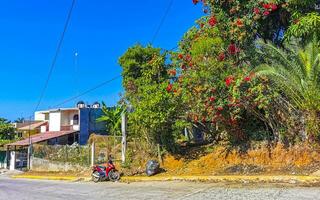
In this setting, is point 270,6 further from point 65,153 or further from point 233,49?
point 65,153

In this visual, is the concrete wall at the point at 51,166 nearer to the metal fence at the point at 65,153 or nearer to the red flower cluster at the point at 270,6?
the metal fence at the point at 65,153

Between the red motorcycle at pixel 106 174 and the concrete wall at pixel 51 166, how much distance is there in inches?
235

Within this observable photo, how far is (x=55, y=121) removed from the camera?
56562mm

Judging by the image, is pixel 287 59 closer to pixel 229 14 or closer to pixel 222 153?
pixel 229 14

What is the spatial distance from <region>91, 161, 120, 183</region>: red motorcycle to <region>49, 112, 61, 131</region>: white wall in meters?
34.5

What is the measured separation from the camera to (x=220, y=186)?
52.0ft

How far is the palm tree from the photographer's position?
52.8 ft

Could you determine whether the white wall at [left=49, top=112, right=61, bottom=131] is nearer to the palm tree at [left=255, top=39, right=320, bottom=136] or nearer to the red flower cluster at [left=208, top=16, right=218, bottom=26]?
the red flower cluster at [left=208, top=16, right=218, bottom=26]

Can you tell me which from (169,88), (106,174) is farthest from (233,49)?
(106,174)

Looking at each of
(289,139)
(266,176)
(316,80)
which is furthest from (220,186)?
(316,80)

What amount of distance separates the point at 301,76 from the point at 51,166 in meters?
22.5

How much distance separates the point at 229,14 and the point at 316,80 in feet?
16.1

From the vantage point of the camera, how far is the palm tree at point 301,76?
1609cm

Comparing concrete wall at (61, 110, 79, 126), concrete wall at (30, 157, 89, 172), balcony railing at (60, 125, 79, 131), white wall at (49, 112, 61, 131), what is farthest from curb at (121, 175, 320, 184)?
white wall at (49, 112, 61, 131)
